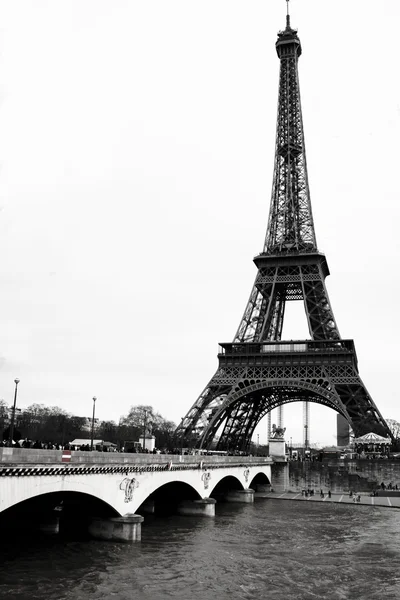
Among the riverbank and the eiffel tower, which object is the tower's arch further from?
the riverbank

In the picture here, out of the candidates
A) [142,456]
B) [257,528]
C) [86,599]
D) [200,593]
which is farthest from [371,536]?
[86,599]

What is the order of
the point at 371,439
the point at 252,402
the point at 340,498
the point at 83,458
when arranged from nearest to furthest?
1. the point at 83,458
2. the point at 340,498
3. the point at 371,439
4. the point at 252,402

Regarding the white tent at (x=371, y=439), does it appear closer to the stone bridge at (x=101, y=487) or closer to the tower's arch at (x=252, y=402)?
the tower's arch at (x=252, y=402)

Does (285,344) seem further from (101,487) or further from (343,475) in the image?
(101,487)

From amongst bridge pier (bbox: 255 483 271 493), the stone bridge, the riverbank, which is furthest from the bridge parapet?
bridge pier (bbox: 255 483 271 493)

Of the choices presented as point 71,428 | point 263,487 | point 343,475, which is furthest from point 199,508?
point 71,428

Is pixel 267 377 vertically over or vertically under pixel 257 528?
over

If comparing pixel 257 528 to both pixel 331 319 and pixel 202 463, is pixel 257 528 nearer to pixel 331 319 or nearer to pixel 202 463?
pixel 202 463
